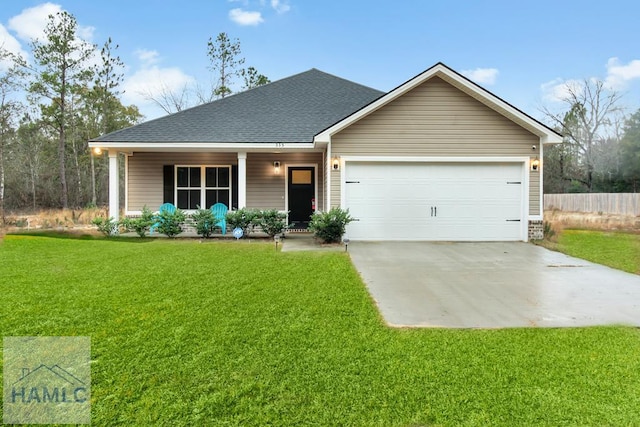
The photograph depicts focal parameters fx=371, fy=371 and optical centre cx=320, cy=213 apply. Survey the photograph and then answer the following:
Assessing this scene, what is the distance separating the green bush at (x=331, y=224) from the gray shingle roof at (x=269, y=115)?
2.52 m

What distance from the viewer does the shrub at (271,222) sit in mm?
9820

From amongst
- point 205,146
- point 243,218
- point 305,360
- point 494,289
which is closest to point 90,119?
point 205,146

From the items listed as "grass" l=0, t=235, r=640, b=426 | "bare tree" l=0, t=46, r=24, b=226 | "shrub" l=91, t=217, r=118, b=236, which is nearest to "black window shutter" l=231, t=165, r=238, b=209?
"shrub" l=91, t=217, r=118, b=236

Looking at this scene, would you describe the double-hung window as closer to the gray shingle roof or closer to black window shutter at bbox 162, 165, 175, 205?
black window shutter at bbox 162, 165, 175, 205

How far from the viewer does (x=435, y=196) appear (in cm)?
960

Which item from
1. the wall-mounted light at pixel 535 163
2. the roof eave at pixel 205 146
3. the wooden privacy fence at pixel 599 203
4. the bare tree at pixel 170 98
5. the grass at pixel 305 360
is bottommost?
the grass at pixel 305 360

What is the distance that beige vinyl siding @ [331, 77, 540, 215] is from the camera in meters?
9.36

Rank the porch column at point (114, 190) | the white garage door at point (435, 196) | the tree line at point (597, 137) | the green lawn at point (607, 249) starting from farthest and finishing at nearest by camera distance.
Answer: the tree line at point (597, 137) < the porch column at point (114, 190) < the white garage door at point (435, 196) < the green lawn at point (607, 249)

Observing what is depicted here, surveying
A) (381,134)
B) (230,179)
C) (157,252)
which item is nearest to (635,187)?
(381,134)

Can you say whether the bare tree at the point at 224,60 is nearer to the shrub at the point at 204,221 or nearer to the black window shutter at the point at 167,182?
the black window shutter at the point at 167,182

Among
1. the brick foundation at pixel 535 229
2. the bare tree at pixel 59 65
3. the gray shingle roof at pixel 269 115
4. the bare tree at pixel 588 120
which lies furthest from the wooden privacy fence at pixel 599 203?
the bare tree at pixel 59 65

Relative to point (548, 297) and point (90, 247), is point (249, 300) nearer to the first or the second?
point (548, 297)

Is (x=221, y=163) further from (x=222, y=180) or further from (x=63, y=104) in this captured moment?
(x=63, y=104)

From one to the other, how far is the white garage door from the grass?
184 inches
